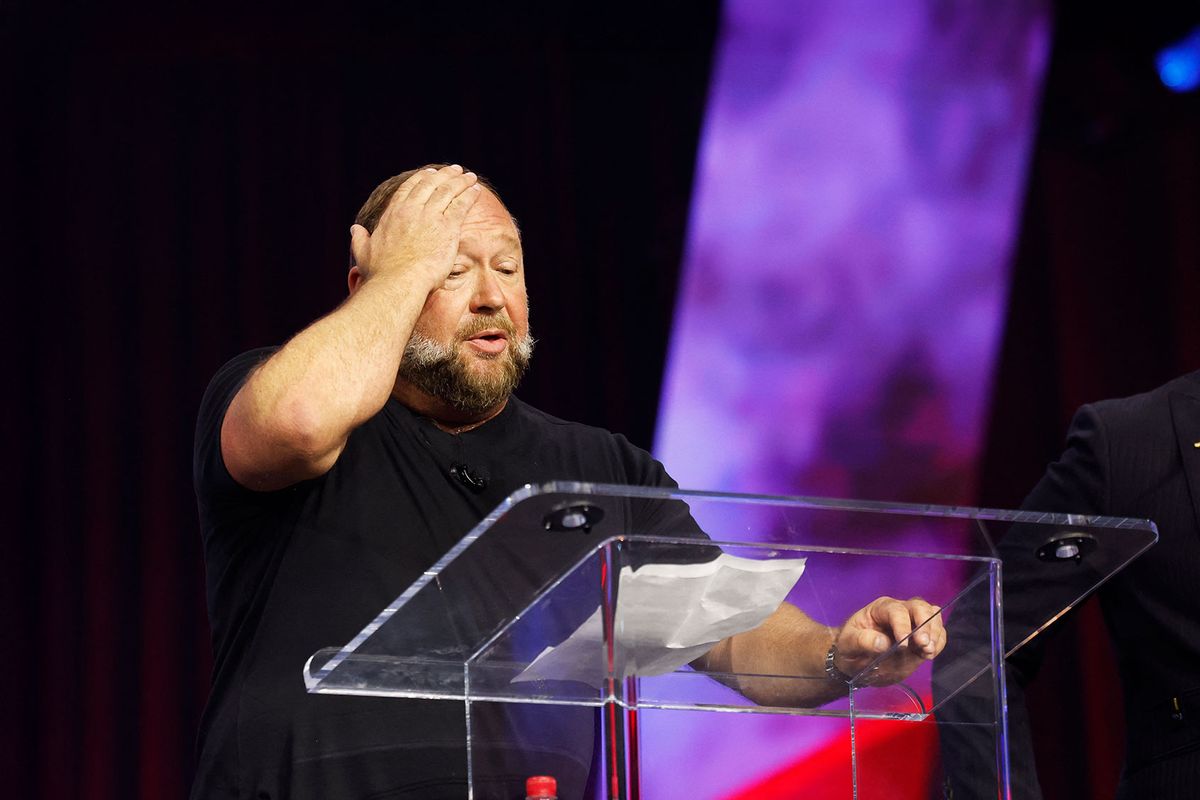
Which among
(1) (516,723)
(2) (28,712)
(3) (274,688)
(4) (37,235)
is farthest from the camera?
(4) (37,235)

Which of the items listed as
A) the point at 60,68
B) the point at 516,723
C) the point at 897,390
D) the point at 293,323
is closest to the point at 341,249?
the point at 293,323

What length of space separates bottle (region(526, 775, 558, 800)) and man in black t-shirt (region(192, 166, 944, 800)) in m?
0.02

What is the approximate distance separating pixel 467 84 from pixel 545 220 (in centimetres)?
40

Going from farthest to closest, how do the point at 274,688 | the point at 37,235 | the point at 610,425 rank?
the point at 610,425
the point at 37,235
the point at 274,688

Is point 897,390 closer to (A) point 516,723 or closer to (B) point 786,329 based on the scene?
(B) point 786,329

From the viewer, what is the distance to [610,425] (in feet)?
12.1

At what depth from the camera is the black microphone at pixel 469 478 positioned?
6.10ft

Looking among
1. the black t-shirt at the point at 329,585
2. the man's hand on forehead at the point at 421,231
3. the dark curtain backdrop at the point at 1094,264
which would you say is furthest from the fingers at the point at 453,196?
the dark curtain backdrop at the point at 1094,264

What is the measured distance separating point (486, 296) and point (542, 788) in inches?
38.3

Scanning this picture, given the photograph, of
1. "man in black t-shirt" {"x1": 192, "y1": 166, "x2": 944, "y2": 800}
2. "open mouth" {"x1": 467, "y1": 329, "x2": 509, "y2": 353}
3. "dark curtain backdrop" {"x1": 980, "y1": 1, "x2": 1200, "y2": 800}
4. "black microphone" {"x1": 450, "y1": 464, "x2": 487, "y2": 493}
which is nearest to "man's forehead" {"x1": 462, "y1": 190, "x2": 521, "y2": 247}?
"man in black t-shirt" {"x1": 192, "y1": 166, "x2": 944, "y2": 800}

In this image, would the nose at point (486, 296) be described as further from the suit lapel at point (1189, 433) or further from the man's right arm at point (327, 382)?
the suit lapel at point (1189, 433)

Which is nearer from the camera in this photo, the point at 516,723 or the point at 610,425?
the point at 516,723

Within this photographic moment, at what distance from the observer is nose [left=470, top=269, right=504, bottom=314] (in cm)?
207

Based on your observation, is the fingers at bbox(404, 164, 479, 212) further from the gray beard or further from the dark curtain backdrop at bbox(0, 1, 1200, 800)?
the dark curtain backdrop at bbox(0, 1, 1200, 800)
